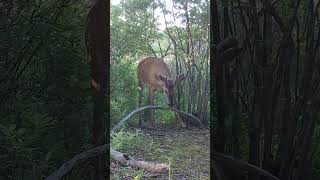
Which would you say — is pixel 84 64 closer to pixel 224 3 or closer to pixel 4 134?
pixel 4 134

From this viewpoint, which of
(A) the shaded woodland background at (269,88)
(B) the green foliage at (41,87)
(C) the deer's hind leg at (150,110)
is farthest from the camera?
(C) the deer's hind leg at (150,110)

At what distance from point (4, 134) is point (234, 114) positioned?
1.43 metres

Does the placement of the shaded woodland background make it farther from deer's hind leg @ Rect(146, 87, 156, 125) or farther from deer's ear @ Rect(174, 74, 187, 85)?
deer's hind leg @ Rect(146, 87, 156, 125)

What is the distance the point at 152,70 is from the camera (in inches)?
109

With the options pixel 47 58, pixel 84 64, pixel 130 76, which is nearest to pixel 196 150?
pixel 130 76

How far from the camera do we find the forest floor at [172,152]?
2738 millimetres

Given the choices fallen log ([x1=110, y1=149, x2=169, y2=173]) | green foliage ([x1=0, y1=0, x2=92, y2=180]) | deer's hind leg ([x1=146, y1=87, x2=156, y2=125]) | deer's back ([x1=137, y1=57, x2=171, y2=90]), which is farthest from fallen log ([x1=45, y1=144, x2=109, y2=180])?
deer's back ([x1=137, y1=57, x2=171, y2=90])

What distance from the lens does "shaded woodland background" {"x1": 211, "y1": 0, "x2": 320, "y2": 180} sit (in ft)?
8.81

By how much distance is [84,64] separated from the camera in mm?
2625

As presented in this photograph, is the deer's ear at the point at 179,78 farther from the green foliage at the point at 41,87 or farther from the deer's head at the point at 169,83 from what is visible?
the green foliage at the point at 41,87

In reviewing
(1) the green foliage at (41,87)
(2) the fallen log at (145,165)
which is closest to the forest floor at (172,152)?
(2) the fallen log at (145,165)

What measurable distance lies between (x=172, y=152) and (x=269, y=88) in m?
0.75

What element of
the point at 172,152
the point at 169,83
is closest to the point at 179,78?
the point at 169,83

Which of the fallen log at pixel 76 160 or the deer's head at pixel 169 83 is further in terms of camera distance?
the deer's head at pixel 169 83
